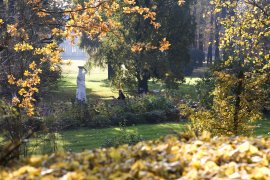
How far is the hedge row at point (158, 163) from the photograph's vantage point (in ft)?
10.7

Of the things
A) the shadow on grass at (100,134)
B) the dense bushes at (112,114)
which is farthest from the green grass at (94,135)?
the dense bushes at (112,114)

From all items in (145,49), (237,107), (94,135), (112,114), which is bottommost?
(94,135)

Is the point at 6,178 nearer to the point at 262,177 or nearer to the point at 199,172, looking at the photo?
the point at 199,172

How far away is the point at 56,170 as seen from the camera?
3.34m

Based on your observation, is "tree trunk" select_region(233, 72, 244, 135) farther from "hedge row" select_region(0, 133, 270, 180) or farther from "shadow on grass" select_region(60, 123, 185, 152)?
"shadow on grass" select_region(60, 123, 185, 152)

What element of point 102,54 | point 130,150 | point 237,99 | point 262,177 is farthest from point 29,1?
point 102,54

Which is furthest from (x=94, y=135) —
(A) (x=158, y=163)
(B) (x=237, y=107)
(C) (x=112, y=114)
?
(A) (x=158, y=163)

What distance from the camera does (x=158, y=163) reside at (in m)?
3.57

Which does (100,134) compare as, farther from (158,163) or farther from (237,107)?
(158,163)

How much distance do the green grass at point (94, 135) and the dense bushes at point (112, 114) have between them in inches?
27.4

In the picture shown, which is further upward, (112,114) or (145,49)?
(145,49)

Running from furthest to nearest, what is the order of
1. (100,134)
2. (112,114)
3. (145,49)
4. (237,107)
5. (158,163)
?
1. (145,49)
2. (112,114)
3. (100,134)
4. (237,107)
5. (158,163)

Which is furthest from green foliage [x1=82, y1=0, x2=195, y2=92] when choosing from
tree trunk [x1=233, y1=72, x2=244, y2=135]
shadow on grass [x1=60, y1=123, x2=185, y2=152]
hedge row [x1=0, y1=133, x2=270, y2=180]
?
hedge row [x1=0, y1=133, x2=270, y2=180]

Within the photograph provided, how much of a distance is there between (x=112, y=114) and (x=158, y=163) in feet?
44.9
